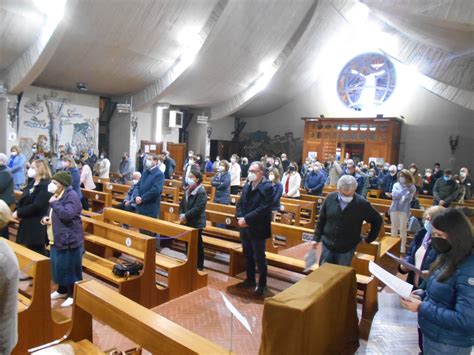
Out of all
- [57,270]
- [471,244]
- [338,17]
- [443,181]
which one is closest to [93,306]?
[57,270]

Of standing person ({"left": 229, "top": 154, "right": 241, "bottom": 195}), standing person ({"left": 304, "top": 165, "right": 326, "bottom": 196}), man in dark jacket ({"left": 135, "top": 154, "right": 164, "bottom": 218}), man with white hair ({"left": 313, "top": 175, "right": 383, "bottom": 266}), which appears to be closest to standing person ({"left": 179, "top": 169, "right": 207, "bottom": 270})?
man in dark jacket ({"left": 135, "top": 154, "right": 164, "bottom": 218})

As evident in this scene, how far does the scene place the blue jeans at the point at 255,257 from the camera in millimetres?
4590

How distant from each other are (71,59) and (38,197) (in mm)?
9229

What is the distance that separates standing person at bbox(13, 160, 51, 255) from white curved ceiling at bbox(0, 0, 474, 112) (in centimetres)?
705

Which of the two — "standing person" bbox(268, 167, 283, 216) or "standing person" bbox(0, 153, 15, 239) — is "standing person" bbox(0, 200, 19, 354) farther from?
"standing person" bbox(268, 167, 283, 216)

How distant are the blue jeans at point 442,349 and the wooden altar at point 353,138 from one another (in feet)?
51.1

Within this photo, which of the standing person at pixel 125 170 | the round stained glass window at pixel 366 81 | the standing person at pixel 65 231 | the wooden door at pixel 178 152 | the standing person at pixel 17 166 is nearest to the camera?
the standing person at pixel 65 231

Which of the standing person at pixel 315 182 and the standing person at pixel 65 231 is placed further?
the standing person at pixel 315 182

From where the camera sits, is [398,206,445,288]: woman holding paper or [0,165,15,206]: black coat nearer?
[398,206,445,288]: woman holding paper

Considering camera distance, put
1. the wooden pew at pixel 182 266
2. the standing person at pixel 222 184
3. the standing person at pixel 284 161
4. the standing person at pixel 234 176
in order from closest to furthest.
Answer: the wooden pew at pixel 182 266, the standing person at pixel 222 184, the standing person at pixel 234 176, the standing person at pixel 284 161

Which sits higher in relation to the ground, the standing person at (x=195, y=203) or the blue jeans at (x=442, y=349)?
the standing person at (x=195, y=203)

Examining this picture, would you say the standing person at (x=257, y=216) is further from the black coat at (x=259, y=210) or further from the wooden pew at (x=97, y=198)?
the wooden pew at (x=97, y=198)

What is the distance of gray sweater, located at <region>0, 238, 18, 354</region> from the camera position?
2057 mm

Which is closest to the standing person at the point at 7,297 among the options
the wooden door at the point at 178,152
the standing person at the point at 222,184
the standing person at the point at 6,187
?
the standing person at the point at 6,187
